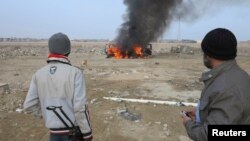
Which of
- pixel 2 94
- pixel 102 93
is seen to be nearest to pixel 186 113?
pixel 102 93

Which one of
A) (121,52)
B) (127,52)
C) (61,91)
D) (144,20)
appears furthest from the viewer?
(144,20)

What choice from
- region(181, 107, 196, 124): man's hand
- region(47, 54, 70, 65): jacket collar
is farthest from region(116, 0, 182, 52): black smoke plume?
region(181, 107, 196, 124): man's hand

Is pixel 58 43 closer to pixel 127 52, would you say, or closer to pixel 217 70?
pixel 217 70

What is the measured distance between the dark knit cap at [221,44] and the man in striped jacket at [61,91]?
1470 millimetres

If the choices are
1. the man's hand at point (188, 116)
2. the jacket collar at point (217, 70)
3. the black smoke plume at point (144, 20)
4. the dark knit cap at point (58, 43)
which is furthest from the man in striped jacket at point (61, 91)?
the black smoke plume at point (144, 20)

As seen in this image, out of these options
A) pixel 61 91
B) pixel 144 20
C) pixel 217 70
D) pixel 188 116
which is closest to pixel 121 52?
pixel 144 20

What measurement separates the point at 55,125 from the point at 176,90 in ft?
29.6

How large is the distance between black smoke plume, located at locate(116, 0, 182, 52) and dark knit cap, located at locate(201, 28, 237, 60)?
2774 cm

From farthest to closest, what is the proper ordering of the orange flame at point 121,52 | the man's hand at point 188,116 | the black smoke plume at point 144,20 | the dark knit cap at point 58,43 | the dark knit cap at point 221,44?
the black smoke plume at point 144,20 → the orange flame at point 121,52 → the dark knit cap at point 58,43 → the man's hand at point 188,116 → the dark knit cap at point 221,44

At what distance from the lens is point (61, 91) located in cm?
354

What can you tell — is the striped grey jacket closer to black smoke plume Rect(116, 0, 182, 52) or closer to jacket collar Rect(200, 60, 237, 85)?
jacket collar Rect(200, 60, 237, 85)

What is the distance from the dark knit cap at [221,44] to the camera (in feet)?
8.05

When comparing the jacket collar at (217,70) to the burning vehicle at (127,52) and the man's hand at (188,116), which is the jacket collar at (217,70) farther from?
the burning vehicle at (127,52)

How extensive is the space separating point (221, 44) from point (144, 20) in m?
29.1
